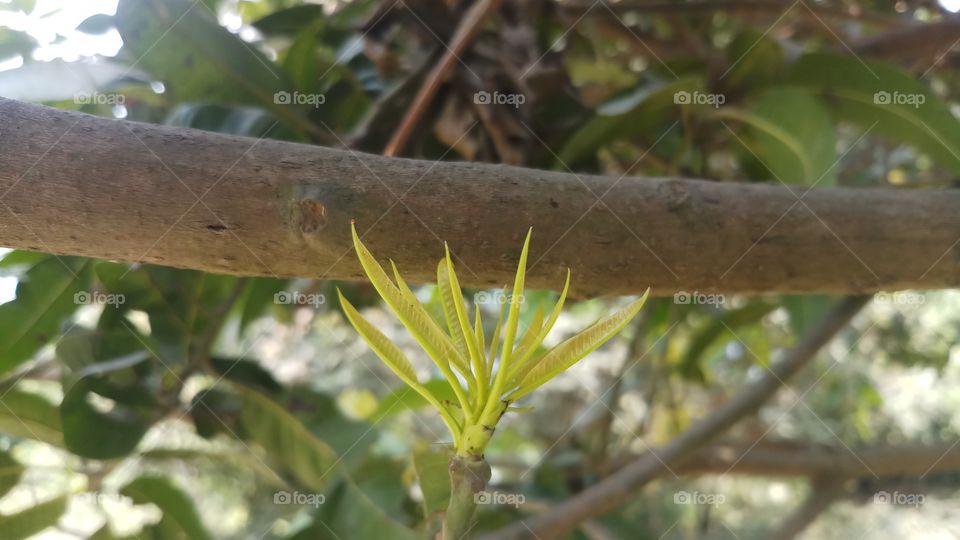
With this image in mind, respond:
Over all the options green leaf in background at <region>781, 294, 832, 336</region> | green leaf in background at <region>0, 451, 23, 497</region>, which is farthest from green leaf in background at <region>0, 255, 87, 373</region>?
green leaf in background at <region>781, 294, 832, 336</region>

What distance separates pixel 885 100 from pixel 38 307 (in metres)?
0.99

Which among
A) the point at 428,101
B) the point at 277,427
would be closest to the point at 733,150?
the point at 428,101

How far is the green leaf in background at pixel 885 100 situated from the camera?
2.87 ft

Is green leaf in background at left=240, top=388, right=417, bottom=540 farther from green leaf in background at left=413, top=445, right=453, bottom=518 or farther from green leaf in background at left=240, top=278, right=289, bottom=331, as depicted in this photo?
green leaf in background at left=413, top=445, right=453, bottom=518

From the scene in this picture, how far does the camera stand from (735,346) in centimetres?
153

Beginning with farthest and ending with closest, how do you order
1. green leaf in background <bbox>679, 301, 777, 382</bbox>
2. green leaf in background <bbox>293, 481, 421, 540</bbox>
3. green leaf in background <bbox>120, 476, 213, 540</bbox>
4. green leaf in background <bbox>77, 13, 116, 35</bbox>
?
green leaf in background <bbox>679, 301, 777, 382</bbox> → green leaf in background <bbox>77, 13, 116, 35</bbox> → green leaf in background <bbox>120, 476, 213, 540</bbox> → green leaf in background <bbox>293, 481, 421, 540</bbox>

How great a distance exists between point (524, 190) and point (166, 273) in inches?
19.4

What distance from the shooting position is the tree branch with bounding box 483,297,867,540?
961mm

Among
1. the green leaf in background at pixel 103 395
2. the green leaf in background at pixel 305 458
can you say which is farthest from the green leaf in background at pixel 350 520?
the green leaf in background at pixel 103 395

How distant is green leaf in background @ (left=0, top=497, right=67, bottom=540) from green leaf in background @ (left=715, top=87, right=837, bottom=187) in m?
0.90

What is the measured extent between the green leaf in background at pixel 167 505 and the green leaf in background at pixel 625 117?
606 mm

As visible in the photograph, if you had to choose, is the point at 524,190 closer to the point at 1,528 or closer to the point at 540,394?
the point at 1,528

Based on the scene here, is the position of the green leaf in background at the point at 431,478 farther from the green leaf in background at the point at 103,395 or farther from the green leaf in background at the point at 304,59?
the green leaf in background at the point at 304,59

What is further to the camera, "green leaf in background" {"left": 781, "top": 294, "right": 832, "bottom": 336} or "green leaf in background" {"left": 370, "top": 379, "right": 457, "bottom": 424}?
"green leaf in background" {"left": 781, "top": 294, "right": 832, "bottom": 336}
